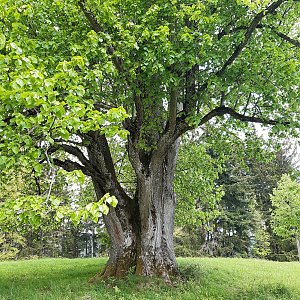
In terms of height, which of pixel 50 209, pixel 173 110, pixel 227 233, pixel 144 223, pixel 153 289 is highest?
pixel 173 110

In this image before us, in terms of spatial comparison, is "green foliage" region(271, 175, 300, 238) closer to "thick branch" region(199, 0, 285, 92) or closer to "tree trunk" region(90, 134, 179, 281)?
"tree trunk" region(90, 134, 179, 281)

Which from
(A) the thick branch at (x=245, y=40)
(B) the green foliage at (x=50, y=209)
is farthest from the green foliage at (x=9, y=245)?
(B) the green foliage at (x=50, y=209)

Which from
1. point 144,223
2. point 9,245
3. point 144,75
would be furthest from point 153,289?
point 9,245

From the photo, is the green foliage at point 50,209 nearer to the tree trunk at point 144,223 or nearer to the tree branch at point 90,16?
the tree branch at point 90,16

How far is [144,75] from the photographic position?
22.8 feet

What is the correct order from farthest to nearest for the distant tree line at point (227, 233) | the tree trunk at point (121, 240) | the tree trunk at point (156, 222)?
the distant tree line at point (227, 233) → the tree trunk at point (121, 240) → the tree trunk at point (156, 222)

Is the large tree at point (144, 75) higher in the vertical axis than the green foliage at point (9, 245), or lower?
higher

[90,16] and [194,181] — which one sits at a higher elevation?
[90,16]

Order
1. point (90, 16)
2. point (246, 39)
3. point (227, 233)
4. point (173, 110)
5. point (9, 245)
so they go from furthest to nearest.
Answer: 1. point (227, 233)
2. point (9, 245)
3. point (173, 110)
4. point (90, 16)
5. point (246, 39)

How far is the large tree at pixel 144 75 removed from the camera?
16.2ft

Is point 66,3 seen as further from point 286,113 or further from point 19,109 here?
point 286,113

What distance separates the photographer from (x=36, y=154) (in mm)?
4246

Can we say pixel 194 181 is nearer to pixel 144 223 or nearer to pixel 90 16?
pixel 144 223

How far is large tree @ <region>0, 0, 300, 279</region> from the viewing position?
16.2 feet
